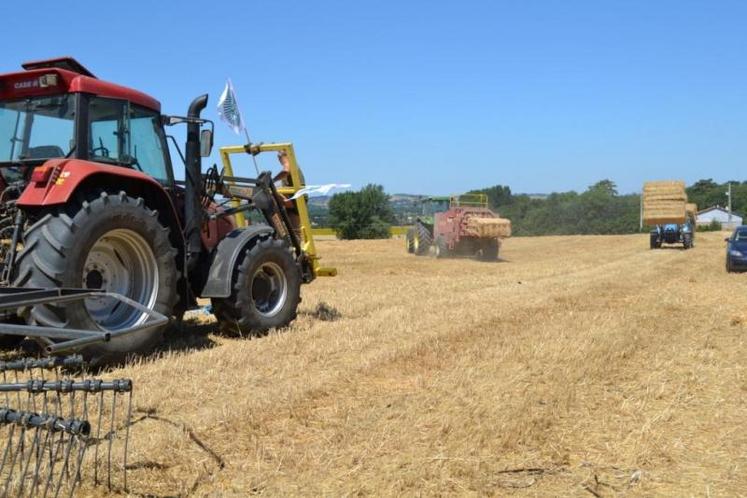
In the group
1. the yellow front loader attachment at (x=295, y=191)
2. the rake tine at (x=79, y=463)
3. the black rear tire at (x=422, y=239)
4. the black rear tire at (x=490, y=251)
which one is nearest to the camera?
the rake tine at (x=79, y=463)

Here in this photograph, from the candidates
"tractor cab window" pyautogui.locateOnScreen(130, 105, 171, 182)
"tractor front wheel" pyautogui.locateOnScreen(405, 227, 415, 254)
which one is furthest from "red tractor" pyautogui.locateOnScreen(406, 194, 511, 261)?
"tractor cab window" pyautogui.locateOnScreen(130, 105, 171, 182)

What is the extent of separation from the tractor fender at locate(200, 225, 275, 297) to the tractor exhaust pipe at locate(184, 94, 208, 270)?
0.19 meters

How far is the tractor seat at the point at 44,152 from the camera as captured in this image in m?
5.72

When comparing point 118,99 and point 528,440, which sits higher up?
point 118,99

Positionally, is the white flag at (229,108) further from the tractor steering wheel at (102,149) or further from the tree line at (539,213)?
the tree line at (539,213)

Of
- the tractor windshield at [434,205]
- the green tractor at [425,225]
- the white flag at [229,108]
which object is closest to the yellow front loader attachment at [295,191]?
the white flag at [229,108]

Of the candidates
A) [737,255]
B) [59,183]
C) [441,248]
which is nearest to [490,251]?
[441,248]

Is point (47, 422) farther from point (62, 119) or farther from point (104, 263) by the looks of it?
point (62, 119)

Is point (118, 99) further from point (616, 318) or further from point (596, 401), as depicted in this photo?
point (616, 318)

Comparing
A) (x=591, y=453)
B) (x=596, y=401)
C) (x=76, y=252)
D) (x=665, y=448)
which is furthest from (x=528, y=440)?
(x=76, y=252)

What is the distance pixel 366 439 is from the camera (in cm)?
386

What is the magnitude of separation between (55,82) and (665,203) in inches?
941

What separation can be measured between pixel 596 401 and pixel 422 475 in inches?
72.7

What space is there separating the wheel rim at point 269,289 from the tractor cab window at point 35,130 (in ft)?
7.43
